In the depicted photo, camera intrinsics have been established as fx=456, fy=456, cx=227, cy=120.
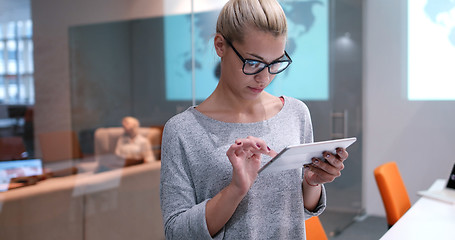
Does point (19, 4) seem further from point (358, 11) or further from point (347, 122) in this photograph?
point (358, 11)

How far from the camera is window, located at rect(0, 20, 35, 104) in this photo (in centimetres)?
182

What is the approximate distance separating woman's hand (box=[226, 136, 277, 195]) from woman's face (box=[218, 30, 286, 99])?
0.63 feet

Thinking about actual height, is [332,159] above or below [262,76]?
below

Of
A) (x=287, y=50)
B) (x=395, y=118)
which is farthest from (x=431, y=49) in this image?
(x=287, y=50)

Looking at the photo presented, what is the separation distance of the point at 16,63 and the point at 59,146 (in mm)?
410

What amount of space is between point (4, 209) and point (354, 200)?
4.32m

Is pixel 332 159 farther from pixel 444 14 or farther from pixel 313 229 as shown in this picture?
pixel 444 14

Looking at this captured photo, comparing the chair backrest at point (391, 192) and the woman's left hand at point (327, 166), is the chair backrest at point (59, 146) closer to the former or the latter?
the woman's left hand at point (327, 166)

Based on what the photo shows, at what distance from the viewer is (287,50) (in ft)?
5.26

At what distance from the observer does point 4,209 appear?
Result: 181 centimetres

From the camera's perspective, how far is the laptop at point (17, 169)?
5.91ft

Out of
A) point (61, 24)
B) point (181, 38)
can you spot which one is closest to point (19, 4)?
point (61, 24)

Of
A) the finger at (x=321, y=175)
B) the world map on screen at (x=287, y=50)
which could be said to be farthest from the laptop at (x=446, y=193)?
the finger at (x=321, y=175)

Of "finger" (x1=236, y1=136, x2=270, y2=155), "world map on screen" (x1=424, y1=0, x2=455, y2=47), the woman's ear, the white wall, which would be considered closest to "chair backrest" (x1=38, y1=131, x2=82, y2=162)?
the woman's ear
